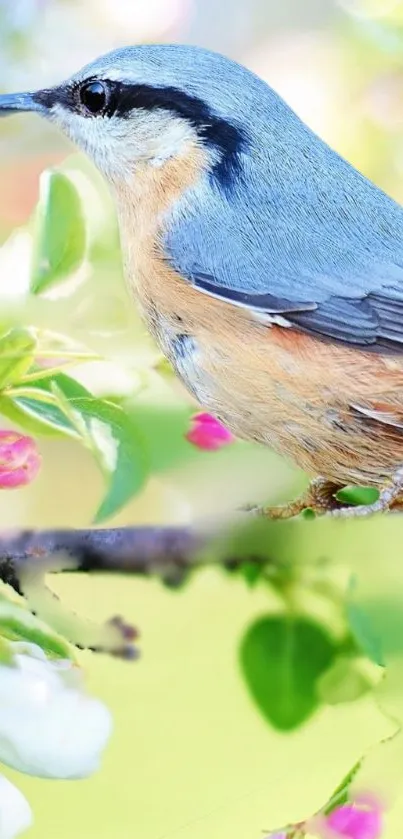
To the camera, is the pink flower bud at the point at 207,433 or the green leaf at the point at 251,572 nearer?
the green leaf at the point at 251,572

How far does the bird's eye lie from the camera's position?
567 mm

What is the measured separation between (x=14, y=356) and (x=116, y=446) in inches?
2.9

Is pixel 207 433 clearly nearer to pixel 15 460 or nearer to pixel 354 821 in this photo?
pixel 15 460

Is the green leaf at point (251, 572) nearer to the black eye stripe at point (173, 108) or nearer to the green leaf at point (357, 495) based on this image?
the green leaf at point (357, 495)

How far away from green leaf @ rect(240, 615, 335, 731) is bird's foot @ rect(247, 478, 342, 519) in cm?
6

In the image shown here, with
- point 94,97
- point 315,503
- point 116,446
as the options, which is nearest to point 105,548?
point 116,446

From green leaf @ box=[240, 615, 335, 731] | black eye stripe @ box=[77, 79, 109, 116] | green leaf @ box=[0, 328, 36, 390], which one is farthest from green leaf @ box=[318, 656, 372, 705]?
black eye stripe @ box=[77, 79, 109, 116]

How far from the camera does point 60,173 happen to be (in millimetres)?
609

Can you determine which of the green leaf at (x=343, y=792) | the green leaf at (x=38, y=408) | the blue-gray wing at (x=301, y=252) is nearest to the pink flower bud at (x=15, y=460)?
the green leaf at (x=38, y=408)

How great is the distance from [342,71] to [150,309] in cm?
47

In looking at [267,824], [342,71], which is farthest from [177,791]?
[342,71]

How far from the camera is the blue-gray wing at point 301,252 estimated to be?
21.3 inches

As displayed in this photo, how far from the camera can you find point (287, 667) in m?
0.53

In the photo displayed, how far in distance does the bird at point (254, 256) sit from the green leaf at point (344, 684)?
87 mm
